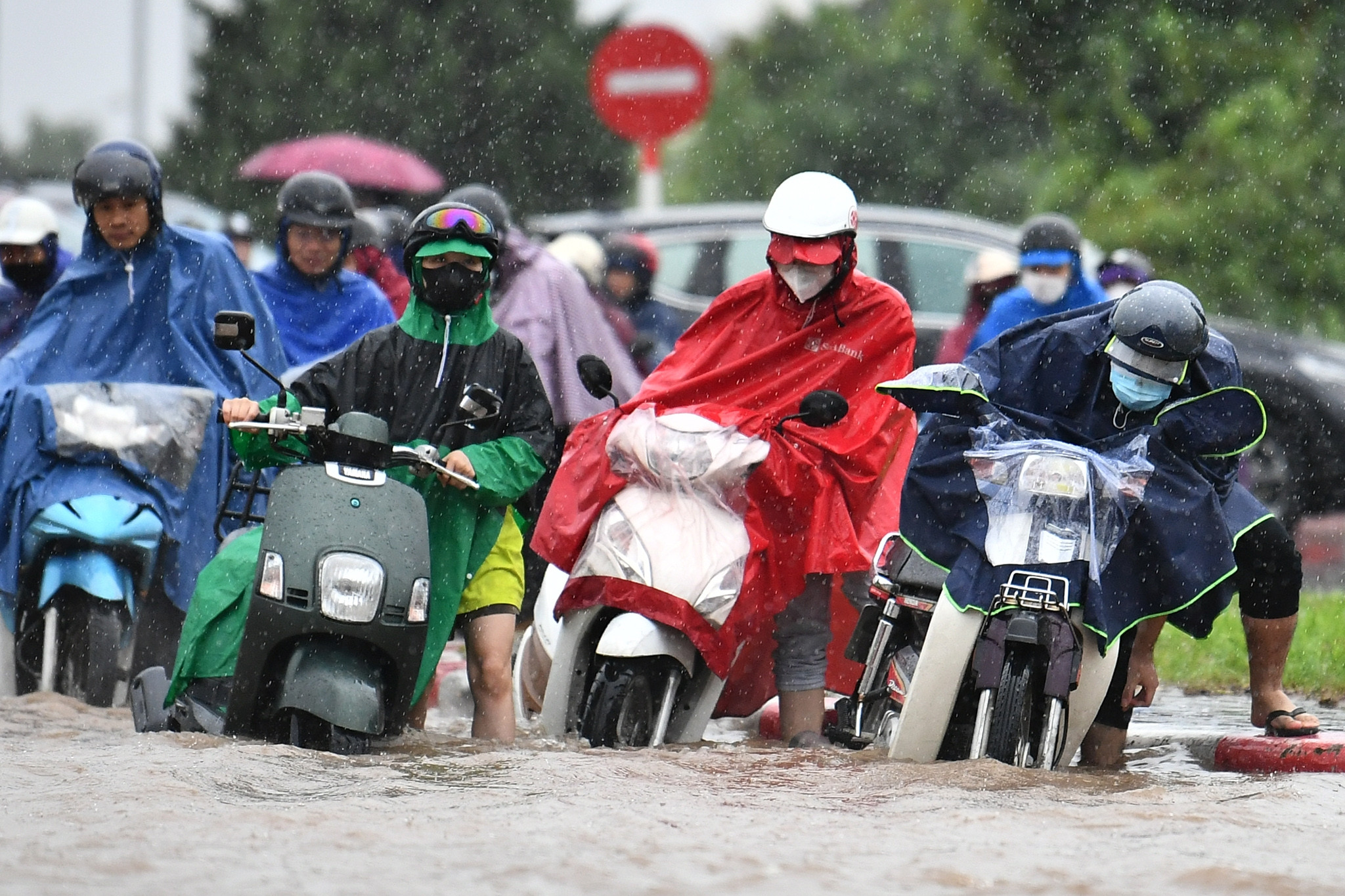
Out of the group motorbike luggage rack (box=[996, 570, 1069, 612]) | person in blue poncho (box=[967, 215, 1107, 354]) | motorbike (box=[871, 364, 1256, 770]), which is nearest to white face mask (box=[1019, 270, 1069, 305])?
person in blue poncho (box=[967, 215, 1107, 354])

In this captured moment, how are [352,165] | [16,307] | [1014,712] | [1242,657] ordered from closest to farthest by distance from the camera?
[1014,712] < [1242,657] < [16,307] < [352,165]

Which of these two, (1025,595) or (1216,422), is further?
(1216,422)

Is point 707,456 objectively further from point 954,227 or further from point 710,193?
point 710,193

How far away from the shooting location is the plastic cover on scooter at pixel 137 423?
26.9 feet

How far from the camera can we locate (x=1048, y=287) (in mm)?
10492

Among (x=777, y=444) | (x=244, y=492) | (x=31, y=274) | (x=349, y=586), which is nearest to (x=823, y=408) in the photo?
(x=777, y=444)

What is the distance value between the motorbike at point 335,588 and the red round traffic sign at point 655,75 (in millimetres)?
10913

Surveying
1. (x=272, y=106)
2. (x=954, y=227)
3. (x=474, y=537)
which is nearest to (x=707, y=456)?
(x=474, y=537)

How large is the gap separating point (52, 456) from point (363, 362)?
1604 millimetres

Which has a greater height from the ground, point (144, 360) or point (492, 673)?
point (144, 360)

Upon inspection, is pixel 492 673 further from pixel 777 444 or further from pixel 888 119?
pixel 888 119

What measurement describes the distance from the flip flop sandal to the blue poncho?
3.78m

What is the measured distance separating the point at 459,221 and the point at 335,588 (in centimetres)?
135

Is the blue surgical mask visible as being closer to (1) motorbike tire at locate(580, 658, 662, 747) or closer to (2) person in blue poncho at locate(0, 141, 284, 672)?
(1) motorbike tire at locate(580, 658, 662, 747)
